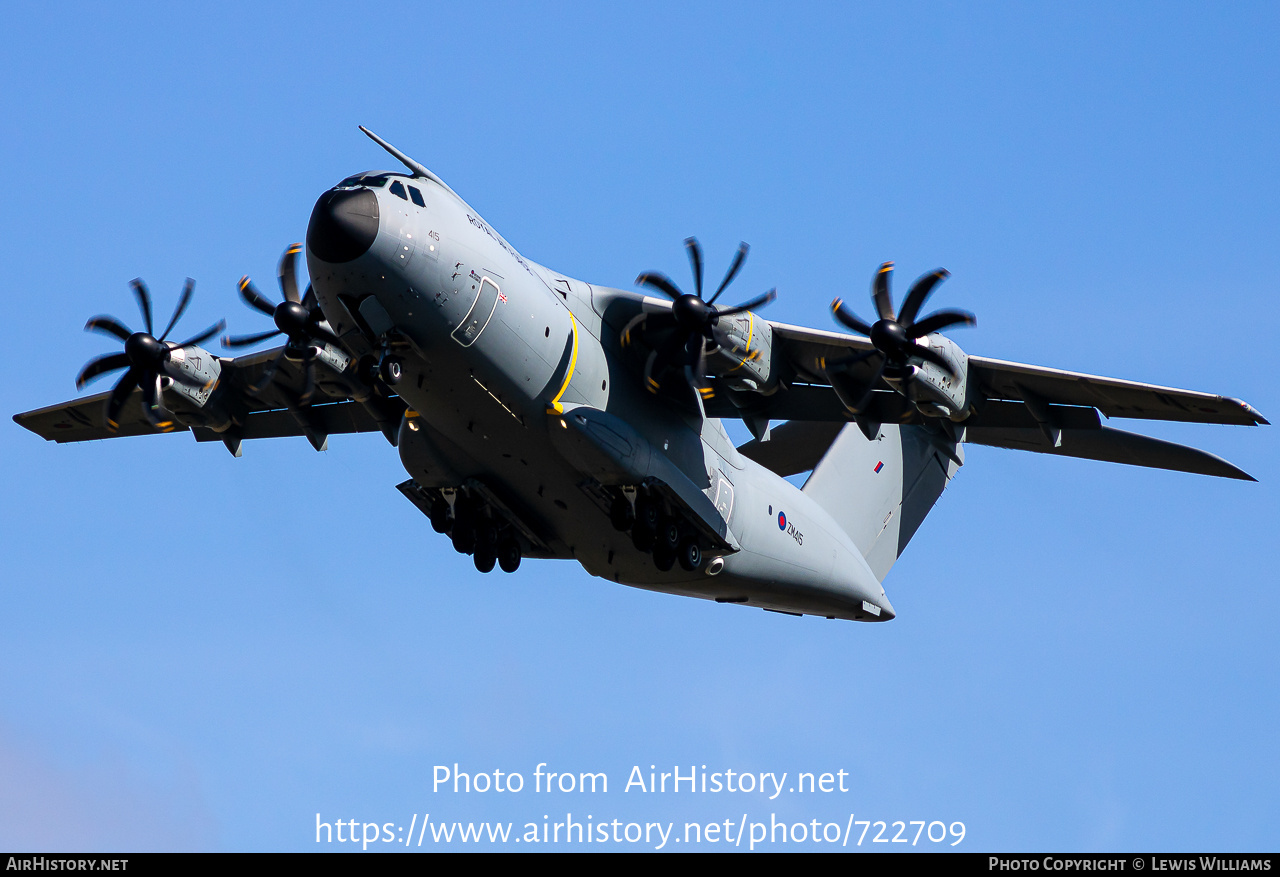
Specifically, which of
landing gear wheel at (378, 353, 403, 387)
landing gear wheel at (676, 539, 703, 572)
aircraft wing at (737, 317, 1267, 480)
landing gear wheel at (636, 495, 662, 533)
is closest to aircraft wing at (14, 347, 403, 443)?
landing gear wheel at (378, 353, 403, 387)

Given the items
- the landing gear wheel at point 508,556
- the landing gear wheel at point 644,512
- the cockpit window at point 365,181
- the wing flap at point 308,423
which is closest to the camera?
the cockpit window at point 365,181

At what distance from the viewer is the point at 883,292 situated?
18.2 meters

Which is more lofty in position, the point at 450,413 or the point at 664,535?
the point at 450,413

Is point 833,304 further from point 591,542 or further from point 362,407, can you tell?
point 362,407

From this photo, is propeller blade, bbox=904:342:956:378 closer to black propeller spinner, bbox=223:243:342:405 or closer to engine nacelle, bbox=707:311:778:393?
engine nacelle, bbox=707:311:778:393

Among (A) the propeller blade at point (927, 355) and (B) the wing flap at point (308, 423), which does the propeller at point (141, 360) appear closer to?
(B) the wing flap at point (308, 423)

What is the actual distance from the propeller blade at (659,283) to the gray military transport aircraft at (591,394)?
3 centimetres

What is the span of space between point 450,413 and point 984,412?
7179 millimetres

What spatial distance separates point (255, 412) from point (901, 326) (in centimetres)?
1018

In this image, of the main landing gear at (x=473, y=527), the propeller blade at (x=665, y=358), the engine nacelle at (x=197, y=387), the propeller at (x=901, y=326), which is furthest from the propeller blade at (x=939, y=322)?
the engine nacelle at (x=197, y=387)

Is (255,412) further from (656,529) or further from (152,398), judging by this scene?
(656,529)

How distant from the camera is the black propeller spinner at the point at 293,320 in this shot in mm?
18359

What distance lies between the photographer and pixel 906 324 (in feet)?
59.0
